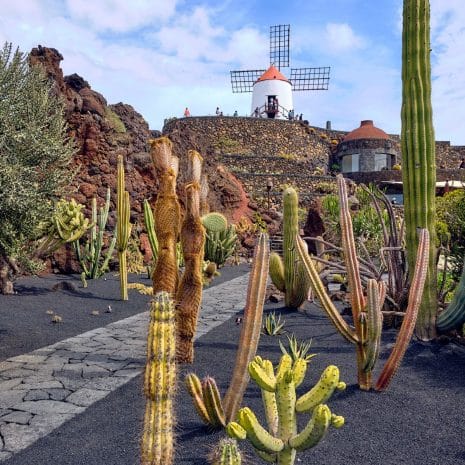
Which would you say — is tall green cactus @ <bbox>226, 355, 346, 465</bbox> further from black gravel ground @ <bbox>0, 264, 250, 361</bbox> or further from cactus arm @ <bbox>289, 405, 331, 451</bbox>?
black gravel ground @ <bbox>0, 264, 250, 361</bbox>

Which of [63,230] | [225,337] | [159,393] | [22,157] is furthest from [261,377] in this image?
[63,230]

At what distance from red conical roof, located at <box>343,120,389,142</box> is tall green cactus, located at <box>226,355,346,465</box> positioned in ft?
128

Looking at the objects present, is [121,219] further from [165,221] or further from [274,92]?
[274,92]

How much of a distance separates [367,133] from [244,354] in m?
39.2

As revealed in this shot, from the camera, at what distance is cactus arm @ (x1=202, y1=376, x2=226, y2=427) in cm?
288

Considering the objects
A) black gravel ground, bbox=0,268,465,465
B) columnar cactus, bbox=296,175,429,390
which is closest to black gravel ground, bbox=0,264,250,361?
black gravel ground, bbox=0,268,465,465

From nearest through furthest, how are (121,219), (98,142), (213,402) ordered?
(213,402)
(121,219)
(98,142)

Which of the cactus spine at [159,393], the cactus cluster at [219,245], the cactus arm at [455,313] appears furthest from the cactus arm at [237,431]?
the cactus cluster at [219,245]

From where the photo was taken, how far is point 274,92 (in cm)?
4566

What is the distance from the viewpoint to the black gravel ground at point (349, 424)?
8.92ft

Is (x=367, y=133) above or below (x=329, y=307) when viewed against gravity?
above

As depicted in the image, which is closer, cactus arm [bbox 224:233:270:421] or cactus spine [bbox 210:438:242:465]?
cactus spine [bbox 210:438:242:465]

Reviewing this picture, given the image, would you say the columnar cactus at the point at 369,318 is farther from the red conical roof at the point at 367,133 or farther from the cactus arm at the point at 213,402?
the red conical roof at the point at 367,133

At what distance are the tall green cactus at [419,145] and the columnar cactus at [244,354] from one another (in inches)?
98.4
